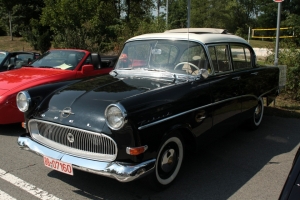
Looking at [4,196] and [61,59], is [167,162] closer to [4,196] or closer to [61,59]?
[4,196]

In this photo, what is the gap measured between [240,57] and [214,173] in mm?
2191

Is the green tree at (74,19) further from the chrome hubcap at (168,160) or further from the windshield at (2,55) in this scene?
the chrome hubcap at (168,160)

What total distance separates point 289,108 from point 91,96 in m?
5.41

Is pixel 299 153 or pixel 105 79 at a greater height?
pixel 105 79

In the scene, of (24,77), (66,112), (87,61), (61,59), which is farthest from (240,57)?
(24,77)

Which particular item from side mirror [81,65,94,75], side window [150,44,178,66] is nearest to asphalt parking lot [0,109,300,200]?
side window [150,44,178,66]

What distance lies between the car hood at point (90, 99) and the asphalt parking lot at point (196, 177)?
0.82 metres

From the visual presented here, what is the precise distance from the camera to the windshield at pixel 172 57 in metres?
4.30

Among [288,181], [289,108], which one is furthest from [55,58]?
[288,181]

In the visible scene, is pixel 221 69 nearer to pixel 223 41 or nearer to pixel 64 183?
pixel 223 41

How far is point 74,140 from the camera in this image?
3346mm

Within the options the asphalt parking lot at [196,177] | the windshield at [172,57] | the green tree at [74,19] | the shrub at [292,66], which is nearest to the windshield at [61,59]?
the asphalt parking lot at [196,177]

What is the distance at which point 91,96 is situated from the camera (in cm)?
359

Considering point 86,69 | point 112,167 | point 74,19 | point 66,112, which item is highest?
point 74,19
